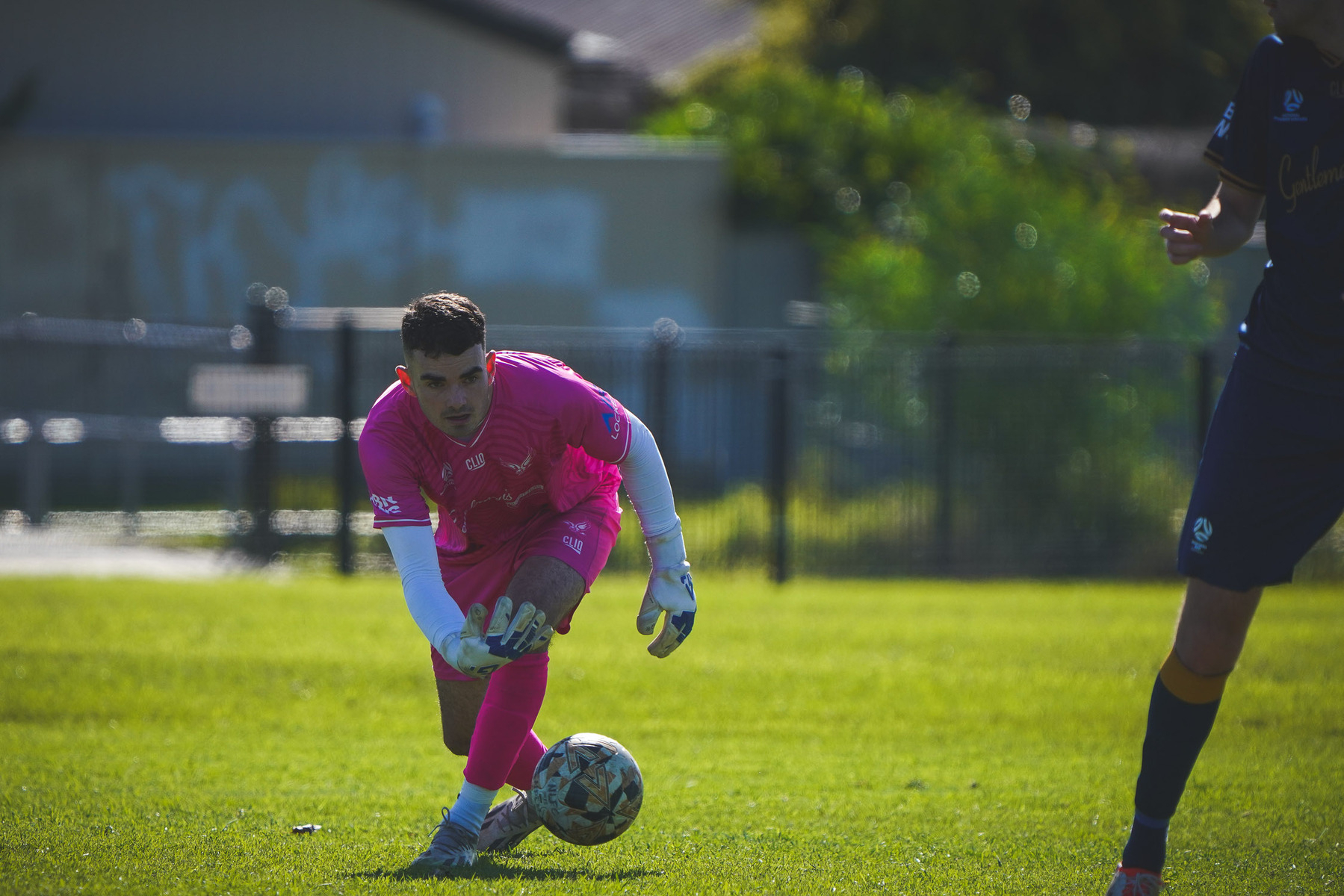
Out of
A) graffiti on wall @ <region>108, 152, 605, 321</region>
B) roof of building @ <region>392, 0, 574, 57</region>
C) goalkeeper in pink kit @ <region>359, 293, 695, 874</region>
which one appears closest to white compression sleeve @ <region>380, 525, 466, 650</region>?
goalkeeper in pink kit @ <region>359, 293, 695, 874</region>

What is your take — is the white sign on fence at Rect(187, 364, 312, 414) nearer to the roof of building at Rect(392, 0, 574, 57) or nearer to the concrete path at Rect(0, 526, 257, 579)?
the concrete path at Rect(0, 526, 257, 579)

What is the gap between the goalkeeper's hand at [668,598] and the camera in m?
4.84

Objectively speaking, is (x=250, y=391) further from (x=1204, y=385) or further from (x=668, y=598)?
(x=668, y=598)

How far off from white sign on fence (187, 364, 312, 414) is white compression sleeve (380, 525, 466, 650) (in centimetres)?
967

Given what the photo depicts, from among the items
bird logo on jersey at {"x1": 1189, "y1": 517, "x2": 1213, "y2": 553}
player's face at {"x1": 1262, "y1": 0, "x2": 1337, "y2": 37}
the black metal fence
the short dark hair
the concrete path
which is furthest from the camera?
the black metal fence

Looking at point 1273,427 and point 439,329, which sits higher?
point 439,329

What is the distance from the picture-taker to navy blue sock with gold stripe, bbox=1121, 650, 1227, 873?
430 cm

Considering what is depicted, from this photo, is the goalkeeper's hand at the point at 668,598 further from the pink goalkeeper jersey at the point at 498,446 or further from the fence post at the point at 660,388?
the fence post at the point at 660,388

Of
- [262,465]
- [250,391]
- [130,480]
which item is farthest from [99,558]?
[130,480]

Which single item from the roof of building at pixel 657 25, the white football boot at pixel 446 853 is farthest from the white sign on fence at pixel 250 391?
the roof of building at pixel 657 25

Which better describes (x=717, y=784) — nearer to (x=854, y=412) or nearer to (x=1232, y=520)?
(x=1232, y=520)

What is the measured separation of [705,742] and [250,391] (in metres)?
7.89

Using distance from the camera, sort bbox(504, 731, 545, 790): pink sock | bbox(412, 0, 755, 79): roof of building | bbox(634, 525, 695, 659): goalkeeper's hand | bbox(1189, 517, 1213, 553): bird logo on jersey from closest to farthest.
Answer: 1. bbox(1189, 517, 1213, 553): bird logo on jersey
2. bbox(634, 525, 695, 659): goalkeeper's hand
3. bbox(504, 731, 545, 790): pink sock
4. bbox(412, 0, 755, 79): roof of building

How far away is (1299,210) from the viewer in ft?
14.2
